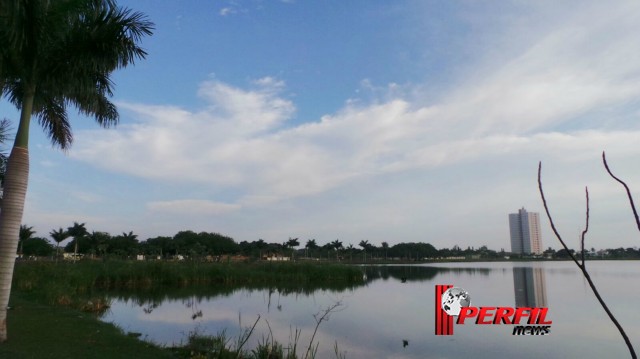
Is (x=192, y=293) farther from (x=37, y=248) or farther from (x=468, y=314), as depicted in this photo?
(x=37, y=248)

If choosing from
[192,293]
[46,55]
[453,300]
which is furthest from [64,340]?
[192,293]

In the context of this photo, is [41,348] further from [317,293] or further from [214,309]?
[317,293]

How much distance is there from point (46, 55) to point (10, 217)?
3295mm

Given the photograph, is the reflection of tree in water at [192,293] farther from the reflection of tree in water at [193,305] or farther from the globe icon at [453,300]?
the globe icon at [453,300]

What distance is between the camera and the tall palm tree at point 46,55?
8312 millimetres

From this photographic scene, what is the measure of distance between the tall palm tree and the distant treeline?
33.3 meters

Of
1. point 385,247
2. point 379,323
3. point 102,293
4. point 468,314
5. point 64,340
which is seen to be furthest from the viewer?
point 385,247

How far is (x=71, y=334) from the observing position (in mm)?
10109

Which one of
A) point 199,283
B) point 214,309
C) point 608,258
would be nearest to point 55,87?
point 214,309

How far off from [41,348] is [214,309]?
1418 cm

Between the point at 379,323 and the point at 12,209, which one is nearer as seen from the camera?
the point at 12,209

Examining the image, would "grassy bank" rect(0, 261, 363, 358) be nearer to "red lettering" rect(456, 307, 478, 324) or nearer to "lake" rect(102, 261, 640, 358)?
"lake" rect(102, 261, 640, 358)

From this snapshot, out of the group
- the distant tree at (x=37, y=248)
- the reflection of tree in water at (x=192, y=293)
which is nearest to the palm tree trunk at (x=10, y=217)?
the reflection of tree in water at (x=192, y=293)

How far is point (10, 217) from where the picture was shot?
8422 millimetres
